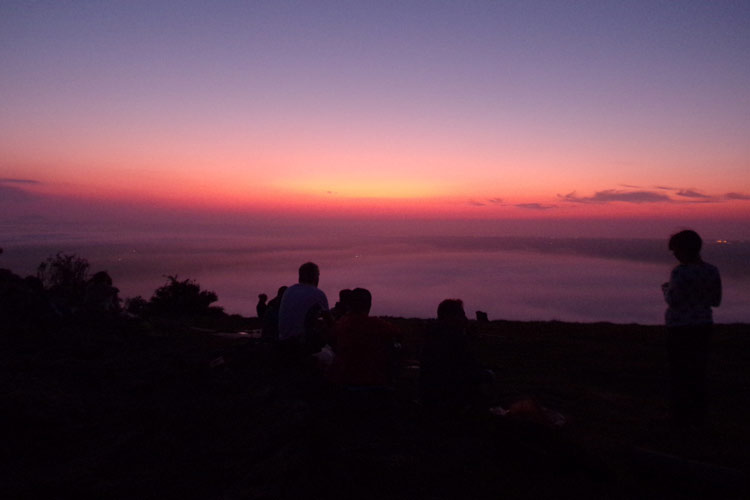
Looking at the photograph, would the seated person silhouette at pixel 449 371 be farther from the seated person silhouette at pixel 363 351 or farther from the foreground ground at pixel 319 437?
the seated person silhouette at pixel 363 351

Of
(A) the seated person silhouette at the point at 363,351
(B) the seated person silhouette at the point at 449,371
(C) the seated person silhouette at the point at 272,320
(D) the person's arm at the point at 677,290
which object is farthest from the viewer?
(C) the seated person silhouette at the point at 272,320

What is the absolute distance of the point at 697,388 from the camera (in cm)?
535

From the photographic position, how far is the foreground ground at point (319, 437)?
3.84 metres

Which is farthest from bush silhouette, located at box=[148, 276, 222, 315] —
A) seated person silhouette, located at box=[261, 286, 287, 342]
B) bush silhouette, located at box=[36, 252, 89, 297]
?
seated person silhouette, located at box=[261, 286, 287, 342]

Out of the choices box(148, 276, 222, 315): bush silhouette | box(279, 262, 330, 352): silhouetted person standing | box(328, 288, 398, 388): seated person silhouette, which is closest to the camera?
box(328, 288, 398, 388): seated person silhouette

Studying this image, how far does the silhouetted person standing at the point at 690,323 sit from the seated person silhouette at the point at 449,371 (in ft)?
7.13

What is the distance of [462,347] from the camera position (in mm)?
5082

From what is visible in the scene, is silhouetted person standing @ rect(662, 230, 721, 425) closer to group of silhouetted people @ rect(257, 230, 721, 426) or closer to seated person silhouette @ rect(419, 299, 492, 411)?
group of silhouetted people @ rect(257, 230, 721, 426)

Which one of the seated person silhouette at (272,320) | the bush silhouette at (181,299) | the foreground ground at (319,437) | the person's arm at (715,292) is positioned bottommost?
the bush silhouette at (181,299)

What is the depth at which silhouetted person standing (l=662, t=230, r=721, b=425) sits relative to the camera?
17.5ft

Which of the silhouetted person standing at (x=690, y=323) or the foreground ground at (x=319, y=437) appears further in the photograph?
the silhouetted person standing at (x=690, y=323)

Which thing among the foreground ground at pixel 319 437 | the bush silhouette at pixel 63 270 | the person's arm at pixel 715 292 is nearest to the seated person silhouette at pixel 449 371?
the foreground ground at pixel 319 437

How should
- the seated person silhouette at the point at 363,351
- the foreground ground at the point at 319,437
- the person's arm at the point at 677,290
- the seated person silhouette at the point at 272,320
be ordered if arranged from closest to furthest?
the foreground ground at the point at 319,437 < the seated person silhouette at the point at 363,351 < the person's arm at the point at 677,290 < the seated person silhouette at the point at 272,320

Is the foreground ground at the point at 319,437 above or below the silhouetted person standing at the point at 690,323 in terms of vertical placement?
below
